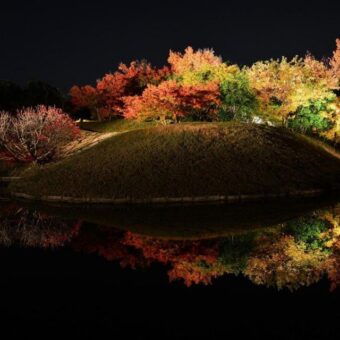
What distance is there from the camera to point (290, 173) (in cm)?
4119

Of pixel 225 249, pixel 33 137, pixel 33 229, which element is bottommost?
pixel 225 249

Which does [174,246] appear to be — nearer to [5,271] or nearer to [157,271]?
[157,271]

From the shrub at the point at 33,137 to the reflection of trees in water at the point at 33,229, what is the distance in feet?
68.7

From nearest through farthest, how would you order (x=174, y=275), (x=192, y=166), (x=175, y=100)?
(x=174, y=275) < (x=192, y=166) < (x=175, y=100)

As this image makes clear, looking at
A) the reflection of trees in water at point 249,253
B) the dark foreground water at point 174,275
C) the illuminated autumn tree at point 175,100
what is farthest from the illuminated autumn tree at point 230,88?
the reflection of trees in water at point 249,253

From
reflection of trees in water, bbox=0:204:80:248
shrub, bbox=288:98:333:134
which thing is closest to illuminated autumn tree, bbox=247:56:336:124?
shrub, bbox=288:98:333:134

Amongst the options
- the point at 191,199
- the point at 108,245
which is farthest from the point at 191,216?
the point at 108,245

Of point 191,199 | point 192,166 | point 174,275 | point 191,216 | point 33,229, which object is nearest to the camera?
point 174,275

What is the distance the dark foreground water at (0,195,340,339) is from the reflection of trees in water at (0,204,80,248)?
119 millimetres

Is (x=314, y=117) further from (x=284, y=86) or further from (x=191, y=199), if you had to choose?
(x=191, y=199)

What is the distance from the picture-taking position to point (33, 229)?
1163 inches

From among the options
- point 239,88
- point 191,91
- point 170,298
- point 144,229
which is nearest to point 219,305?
point 170,298

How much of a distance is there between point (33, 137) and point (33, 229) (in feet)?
92.7

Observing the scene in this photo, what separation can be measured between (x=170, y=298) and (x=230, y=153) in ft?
91.8
